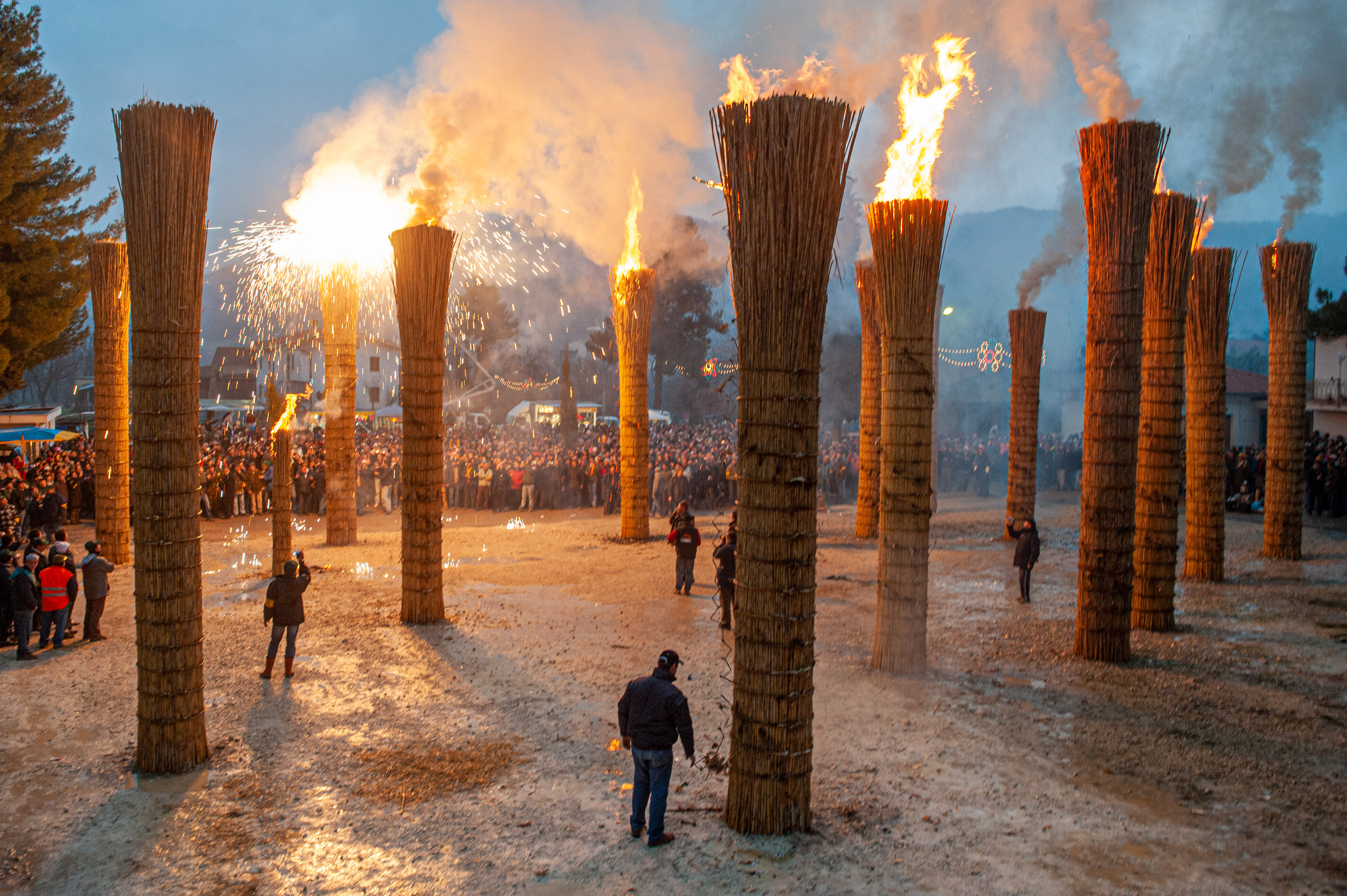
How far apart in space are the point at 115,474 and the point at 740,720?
44.0 feet

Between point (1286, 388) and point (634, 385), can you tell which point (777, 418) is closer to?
point (634, 385)

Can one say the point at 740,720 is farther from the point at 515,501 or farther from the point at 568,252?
the point at 568,252

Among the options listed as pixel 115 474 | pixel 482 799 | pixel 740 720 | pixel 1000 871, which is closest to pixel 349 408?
pixel 115 474

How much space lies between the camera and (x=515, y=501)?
76.6 ft

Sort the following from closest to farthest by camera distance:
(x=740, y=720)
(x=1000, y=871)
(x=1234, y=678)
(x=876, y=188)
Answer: (x=1000, y=871), (x=740, y=720), (x=1234, y=678), (x=876, y=188)

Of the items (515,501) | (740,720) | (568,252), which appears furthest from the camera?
(568,252)

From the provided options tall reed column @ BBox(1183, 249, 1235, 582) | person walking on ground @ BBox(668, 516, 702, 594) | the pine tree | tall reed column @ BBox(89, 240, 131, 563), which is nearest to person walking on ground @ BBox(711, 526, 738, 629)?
person walking on ground @ BBox(668, 516, 702, 594)

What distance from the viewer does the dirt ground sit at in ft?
17.1

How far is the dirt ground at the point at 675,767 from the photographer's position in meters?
5.20

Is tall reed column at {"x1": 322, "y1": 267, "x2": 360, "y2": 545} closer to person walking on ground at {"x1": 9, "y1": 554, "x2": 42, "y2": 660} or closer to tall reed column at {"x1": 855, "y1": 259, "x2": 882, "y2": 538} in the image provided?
person walking on ground at {"x1": 9, "y1": 554, "x2": 42, "y2": 660}

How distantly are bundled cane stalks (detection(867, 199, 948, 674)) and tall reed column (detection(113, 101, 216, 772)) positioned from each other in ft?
21.0

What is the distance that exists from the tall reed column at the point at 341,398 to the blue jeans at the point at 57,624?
21.2ft

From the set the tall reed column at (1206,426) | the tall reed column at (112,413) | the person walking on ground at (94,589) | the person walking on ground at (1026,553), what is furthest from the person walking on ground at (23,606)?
the tall reed column at (1206,426)

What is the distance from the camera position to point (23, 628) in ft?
31.4
